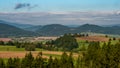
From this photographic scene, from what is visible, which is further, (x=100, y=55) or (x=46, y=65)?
(x=46, y=65)

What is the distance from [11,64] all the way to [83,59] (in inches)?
1289

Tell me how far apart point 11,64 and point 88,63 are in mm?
Result: 35263

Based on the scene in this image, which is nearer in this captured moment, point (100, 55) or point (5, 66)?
point (100, 55)

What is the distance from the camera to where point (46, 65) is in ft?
471

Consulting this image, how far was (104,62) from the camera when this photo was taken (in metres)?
130

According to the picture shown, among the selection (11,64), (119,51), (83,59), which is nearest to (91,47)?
(83,59)

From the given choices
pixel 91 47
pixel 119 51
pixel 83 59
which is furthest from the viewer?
pixel 91 47

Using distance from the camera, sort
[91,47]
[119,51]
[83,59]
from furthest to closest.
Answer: [91,47]
[83,59]
[119,51]

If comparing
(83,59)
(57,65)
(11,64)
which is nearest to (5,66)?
(11,64)

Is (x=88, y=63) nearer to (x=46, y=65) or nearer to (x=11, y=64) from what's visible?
(x=46, y=65)

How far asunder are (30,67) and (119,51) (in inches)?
1579

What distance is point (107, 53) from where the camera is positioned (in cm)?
13375

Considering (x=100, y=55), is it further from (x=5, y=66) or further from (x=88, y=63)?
(x=5, y=66)

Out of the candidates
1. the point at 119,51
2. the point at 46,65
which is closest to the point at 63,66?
the point at 46,65
